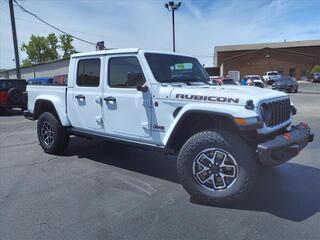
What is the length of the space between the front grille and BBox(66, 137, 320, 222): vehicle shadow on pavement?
0.97 m

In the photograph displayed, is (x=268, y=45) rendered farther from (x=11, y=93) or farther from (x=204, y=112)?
(x=204, y=112)

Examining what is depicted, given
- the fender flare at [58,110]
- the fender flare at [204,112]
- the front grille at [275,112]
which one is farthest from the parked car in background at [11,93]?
the front grille at [275,112]

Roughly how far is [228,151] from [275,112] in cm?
90

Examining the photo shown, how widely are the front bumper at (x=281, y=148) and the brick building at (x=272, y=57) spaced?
211 feet

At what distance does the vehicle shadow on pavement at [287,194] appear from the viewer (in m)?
3.91

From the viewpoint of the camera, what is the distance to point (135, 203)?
4207 mm

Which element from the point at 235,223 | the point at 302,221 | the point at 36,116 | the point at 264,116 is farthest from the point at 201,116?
the point at 36,116

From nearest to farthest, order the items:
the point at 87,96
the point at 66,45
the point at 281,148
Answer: the point at 281,148, the point at 87,96, the point at 66,45

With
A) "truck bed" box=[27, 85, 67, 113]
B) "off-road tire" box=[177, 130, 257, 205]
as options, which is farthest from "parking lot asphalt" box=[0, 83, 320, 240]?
"truck bed" box=[27, 85, 67, 113]

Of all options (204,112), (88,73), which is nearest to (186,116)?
(204,112)

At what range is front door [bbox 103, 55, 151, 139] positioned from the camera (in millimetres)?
4838

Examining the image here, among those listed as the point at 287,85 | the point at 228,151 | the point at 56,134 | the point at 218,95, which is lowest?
the point at 287,85

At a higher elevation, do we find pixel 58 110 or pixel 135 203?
pixel 58 110

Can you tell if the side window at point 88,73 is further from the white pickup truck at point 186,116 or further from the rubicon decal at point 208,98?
the rubicon decal at point 208,98
